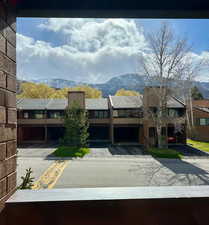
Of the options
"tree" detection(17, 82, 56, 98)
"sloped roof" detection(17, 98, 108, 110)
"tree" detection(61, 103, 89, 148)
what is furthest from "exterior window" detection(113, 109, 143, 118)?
"tree" detection(17, 82, 56, 98)

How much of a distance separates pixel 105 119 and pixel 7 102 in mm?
20596

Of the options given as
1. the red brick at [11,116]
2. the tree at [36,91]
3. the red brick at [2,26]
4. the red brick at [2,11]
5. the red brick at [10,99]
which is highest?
the tree at [36,91]

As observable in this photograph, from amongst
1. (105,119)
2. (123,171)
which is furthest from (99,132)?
(123,171)

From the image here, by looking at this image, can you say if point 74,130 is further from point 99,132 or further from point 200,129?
point 200,129

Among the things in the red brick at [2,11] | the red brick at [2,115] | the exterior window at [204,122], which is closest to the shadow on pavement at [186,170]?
the red brick at [2,115]

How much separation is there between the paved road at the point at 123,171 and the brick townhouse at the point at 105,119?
619 centimetres

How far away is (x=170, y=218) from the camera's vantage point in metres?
1.37

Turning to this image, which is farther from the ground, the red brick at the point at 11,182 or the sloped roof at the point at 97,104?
the sloped roof at the point at 97,104

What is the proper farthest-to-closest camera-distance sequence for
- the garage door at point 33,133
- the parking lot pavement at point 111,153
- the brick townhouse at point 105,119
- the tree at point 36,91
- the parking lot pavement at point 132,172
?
the tree at point 36,91, the garage door at point 33,133, the brick townhouse at point 105,119, the parking lot pavement at point 111,153, the parking lot pavement at point 132,172

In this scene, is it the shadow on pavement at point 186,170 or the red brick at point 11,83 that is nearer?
the red brick at point 11,83

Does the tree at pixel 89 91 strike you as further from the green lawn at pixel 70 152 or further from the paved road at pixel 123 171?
the paved road at pixel 123 171

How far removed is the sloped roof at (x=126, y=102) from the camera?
805 inches

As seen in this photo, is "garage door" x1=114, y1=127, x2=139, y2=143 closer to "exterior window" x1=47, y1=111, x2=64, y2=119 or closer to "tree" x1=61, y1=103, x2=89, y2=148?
"tree" x1=61, y1=103, x2=89, y2=148

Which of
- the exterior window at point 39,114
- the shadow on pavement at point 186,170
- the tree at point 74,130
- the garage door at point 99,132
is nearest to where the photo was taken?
the shadow on pavement at point 186,170
